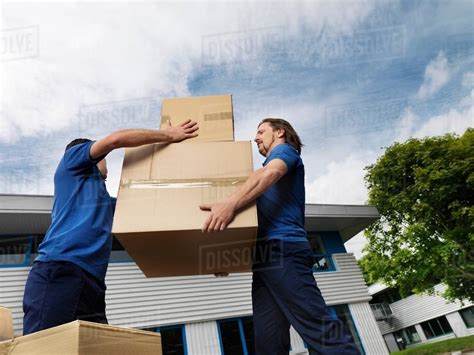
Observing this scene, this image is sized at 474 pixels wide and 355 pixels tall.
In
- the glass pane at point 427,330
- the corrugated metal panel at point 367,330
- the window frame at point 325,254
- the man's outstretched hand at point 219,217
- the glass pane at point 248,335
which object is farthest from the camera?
the glass pane at point 427,330

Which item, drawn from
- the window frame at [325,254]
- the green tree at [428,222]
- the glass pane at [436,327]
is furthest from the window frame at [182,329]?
the glass pane at [436,327]

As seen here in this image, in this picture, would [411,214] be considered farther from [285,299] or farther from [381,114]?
[285,299]

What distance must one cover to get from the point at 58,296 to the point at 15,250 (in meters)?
7.47

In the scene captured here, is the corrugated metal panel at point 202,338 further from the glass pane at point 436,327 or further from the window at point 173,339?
the glass pane at point 436,327

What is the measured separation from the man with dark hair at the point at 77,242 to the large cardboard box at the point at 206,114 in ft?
0.85

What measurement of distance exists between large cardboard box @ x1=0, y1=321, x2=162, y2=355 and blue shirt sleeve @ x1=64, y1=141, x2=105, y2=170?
0.93 m

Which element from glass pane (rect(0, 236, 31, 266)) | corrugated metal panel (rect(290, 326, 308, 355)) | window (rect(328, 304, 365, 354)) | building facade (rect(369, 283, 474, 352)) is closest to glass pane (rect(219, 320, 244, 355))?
corrugated metal panel (rect(290, 326, 308, 355))

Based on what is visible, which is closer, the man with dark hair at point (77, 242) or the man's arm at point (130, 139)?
the man with dark hair at point (77, 242)

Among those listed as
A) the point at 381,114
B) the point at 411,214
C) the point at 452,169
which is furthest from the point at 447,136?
the point at 381,114

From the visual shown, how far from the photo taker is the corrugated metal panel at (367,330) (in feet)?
30.2

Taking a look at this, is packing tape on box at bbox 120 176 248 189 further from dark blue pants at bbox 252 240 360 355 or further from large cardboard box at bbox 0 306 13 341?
large cardboard box at bbox 0 306 13 341

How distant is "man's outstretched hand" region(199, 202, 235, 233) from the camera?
1.69 m

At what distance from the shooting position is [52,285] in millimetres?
1495

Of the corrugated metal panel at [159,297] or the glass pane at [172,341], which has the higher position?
the corrugated metal panel at [159,297]
